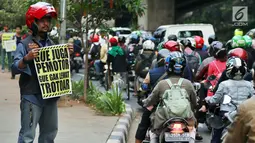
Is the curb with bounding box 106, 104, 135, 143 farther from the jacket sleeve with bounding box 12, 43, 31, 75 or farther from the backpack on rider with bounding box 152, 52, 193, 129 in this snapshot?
the jacket sleeve with bounding box 12, 43, 31, 75

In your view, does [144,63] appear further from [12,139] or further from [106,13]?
[12,139]

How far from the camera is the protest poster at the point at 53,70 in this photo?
6801 mm

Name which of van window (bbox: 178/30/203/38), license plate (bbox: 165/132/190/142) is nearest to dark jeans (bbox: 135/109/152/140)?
license plate (bbox: 165/132/190/142)

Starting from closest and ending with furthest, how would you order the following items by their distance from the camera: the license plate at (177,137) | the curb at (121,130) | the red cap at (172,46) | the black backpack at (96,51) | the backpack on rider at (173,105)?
the license plate at (177,137), the backpack on rider at (173,105), the curb at (121,130), the red cap at (172,46), the black backpack at (96,51)

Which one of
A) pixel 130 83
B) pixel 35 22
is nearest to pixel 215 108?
pixel 35 22

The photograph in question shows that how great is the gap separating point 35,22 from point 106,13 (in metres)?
8.80

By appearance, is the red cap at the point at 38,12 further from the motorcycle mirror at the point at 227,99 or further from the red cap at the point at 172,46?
the red cap at the point at 172,46

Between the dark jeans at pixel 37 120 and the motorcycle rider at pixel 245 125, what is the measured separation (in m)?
3.21

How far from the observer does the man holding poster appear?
6738 millimetres

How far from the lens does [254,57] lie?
14.3 metres

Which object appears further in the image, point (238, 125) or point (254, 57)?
point (254, 57)

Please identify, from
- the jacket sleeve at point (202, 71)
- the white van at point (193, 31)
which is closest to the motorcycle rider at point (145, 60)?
the jacket sleeve at point (202, 71)

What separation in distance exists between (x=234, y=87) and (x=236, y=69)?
0.22 m

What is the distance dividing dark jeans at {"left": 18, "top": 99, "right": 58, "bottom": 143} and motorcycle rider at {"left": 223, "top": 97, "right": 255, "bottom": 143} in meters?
3.21
